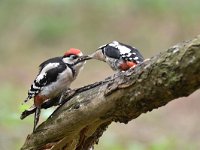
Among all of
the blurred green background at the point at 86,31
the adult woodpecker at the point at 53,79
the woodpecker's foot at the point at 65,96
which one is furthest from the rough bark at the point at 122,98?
the blurred green background at the point at 86,31

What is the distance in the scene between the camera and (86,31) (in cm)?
1334

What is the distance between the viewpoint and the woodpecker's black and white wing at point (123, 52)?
138 inches

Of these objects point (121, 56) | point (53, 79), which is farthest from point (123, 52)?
point (53, 79)

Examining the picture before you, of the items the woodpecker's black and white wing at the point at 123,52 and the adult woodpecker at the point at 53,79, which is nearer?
the woodpecker's black and white wing at the point at 123,52

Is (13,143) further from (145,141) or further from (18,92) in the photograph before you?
(18,92)

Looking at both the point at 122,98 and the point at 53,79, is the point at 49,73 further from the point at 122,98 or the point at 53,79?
the point at 122,98

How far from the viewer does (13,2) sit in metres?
14.8

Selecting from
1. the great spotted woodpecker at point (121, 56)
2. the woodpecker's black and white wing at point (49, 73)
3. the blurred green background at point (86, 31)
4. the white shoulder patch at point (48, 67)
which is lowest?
the blurred green background at point (86, 31)

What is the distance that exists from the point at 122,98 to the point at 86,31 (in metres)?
10.9

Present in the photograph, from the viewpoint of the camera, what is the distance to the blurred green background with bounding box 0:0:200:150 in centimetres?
1085

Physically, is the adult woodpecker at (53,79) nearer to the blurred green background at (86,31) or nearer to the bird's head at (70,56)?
the bird's head at (70,56)

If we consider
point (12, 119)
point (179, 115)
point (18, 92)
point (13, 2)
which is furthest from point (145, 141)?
point (13, 2)

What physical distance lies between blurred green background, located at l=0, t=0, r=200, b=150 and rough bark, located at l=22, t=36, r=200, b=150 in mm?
6025

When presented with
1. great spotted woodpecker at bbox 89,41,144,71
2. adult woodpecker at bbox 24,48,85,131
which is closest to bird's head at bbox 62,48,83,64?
adult woodpecker at bbox 24,48,85,131
